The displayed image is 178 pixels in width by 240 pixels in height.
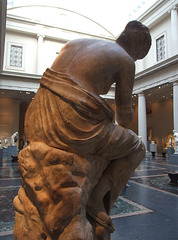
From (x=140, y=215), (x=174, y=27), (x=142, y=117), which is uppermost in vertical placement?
(x=174, y=27)

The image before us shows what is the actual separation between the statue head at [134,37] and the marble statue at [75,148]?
0.27 m

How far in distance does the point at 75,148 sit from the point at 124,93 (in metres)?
0.59

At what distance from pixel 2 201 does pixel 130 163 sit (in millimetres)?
2692

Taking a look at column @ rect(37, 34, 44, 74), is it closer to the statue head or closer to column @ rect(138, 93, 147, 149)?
column @ rect(138, 93, 147, 149)

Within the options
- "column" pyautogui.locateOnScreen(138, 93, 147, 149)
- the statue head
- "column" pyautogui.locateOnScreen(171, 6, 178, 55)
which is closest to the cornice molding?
"column" pyautogui.locateOnScreen(171, 6, 178, 55)

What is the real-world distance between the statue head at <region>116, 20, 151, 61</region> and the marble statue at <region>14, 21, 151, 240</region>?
0.90 feet

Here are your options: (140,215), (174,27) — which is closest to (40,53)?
(174,27)

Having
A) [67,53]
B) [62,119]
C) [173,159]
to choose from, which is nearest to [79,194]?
[62,119]

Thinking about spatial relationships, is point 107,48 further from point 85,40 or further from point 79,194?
point 79,194

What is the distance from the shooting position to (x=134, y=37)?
175 centimetres

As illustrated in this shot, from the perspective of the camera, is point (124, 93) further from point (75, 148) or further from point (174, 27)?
point (174, 27)

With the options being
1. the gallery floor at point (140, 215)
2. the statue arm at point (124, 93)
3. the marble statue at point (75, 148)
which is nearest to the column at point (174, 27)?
the gallery floor at point (140, 215)

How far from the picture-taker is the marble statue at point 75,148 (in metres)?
1.20

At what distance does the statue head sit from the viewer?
1739 millimetres
